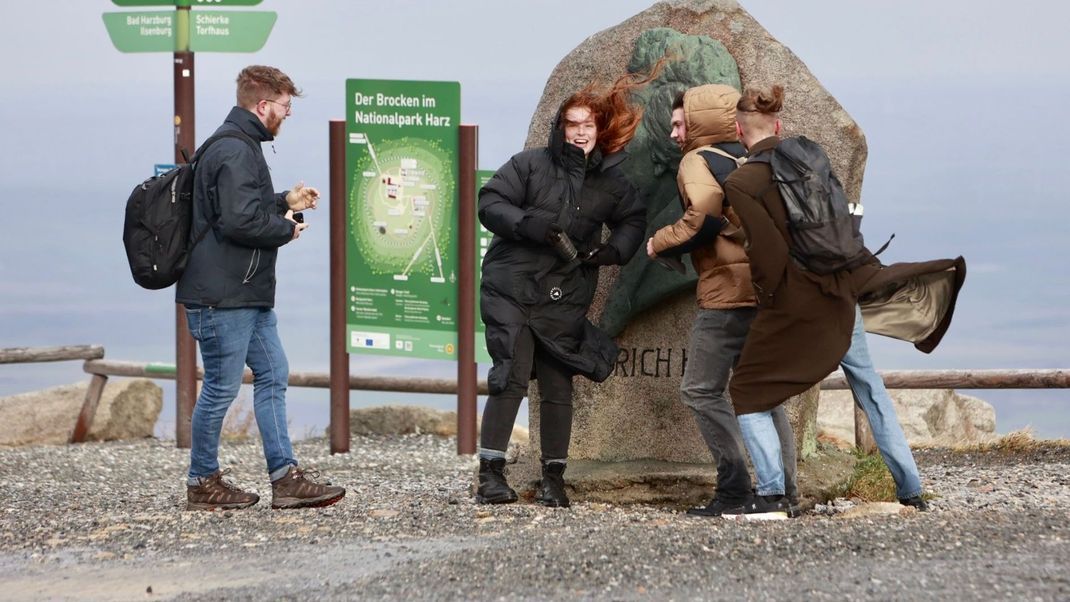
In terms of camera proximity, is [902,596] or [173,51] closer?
[902,596]

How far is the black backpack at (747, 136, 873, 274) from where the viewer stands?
5734 mm

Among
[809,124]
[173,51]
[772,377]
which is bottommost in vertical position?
[772,377]

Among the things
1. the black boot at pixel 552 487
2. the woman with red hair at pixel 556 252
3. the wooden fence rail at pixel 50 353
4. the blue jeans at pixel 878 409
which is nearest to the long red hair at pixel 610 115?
the woman with red hair at pixel 556 252

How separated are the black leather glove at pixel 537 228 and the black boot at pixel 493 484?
1.09 metres

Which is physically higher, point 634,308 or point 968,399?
point 634,308

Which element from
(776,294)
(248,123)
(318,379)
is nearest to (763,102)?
(776,294)

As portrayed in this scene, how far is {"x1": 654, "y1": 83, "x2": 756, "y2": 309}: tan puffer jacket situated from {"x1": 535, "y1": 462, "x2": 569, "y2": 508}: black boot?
113 centimetres

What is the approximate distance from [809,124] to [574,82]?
123 centimetres

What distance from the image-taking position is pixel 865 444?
33.0 ft

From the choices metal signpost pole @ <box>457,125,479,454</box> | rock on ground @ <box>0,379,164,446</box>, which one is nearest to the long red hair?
metal signpost pole @ <box>457,125,479,454</box>

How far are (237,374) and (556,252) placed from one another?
160cm

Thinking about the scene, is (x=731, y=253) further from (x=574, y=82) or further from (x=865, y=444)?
(x=865, y=444)

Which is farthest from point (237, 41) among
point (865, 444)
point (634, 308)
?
point (865, 444)

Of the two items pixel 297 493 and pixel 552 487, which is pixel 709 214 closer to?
pixel 552 487
